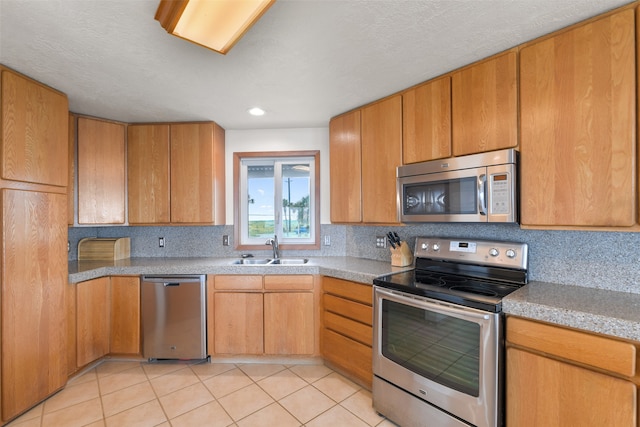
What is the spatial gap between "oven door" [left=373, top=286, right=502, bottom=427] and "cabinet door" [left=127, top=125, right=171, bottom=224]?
2324 millimetres

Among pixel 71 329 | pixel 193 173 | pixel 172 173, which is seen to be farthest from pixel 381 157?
pixel 71 329

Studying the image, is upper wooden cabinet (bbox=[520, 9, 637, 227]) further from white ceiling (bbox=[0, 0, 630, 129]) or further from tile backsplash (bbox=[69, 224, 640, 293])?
tile backsplash (bbox=[69, 224, 640, 293])

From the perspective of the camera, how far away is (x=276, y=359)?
256 centimetres

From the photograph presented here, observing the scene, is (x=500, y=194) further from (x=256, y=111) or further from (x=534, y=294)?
(x=256, y=111)

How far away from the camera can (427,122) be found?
202 centimetres

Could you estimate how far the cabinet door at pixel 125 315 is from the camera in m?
2.54

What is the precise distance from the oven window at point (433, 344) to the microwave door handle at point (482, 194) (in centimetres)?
67

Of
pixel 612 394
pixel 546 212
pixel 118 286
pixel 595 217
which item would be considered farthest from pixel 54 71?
pixel 612 394

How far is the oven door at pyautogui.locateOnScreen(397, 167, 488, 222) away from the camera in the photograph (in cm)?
171

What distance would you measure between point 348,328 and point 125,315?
6.74 ft

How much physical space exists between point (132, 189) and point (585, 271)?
3.74 m

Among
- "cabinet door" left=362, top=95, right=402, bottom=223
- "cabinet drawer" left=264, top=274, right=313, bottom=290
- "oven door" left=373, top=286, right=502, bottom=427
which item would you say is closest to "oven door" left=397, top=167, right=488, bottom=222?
"cabinet door" left=362, top=95, right=402, bottom=223

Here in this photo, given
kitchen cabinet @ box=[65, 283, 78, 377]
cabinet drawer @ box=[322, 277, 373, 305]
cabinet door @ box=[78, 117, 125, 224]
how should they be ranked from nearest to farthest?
cabinet drawer @ box=[322, 277, 373, 305]
kitchen cabinet @ box=[65, 283, 78, 377]
cabinet door @ box=[78, 117, 125, 224]

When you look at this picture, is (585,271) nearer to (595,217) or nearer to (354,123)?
(595,217)
